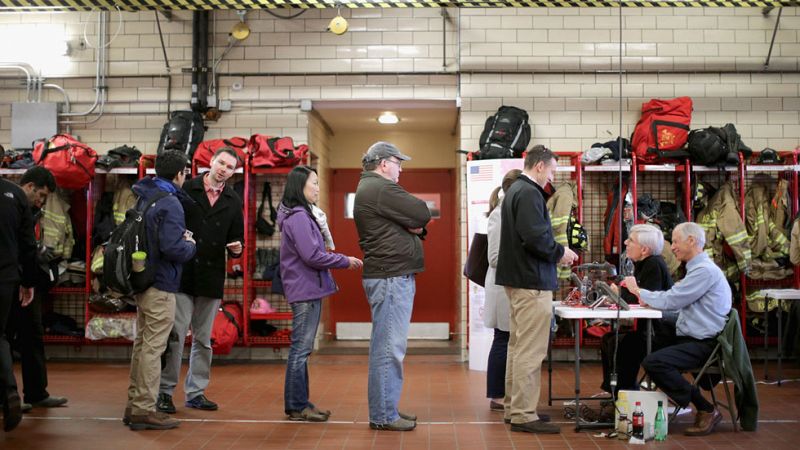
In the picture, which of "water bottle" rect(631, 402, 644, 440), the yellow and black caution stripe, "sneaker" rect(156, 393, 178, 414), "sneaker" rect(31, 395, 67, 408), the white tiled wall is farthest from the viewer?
the white tiled wall

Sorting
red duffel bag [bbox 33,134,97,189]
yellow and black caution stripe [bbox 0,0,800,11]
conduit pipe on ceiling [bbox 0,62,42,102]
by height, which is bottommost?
red duffel bag [bbox 33,134,97,189]

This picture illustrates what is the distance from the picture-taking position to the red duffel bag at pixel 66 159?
804cm

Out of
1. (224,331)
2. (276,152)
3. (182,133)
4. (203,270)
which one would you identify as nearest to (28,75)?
(182,133)

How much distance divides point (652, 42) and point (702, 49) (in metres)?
0.52

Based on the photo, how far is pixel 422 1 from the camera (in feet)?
22.0

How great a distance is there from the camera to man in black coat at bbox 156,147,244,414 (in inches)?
227

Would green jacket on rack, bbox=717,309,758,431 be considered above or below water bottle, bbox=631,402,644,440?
above

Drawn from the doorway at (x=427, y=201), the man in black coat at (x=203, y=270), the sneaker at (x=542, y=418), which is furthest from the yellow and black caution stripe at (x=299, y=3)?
the doorway at (x=427, y=201)

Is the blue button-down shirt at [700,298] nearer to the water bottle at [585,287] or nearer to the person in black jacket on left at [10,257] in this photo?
the water bottle at [585,287]

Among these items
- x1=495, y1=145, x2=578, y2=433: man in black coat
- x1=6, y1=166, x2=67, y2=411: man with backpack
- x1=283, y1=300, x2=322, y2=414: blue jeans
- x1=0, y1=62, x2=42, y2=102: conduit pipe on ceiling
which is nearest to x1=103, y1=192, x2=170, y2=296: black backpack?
x1=283, y1=300, x2=322, y2=414: blue jeans

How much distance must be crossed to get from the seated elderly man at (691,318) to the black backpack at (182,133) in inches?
192

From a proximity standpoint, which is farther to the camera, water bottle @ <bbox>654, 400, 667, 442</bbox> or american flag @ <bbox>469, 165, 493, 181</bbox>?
american flag @ <bbox>469, 165, 493, 181</bbox>

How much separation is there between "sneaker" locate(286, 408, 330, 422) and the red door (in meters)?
5.16

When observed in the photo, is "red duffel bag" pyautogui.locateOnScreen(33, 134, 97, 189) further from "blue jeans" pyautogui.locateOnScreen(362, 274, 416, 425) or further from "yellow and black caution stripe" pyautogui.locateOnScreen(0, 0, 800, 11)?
"blue jeans" pyautogui.locateOnScreen(362, 274, 416, 425)
